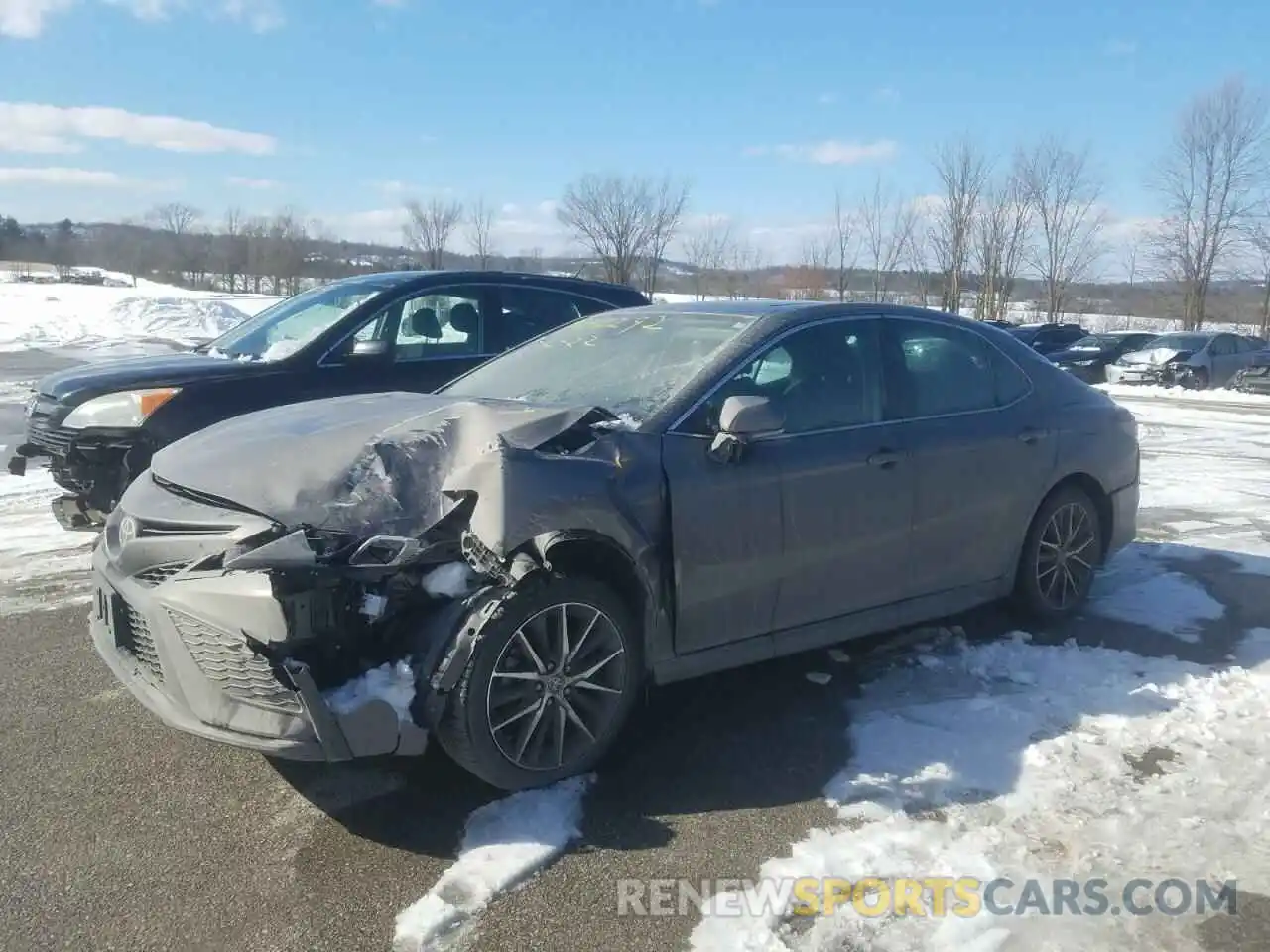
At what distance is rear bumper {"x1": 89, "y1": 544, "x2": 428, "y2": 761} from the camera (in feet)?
9.98

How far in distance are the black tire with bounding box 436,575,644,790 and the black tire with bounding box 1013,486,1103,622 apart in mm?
2488

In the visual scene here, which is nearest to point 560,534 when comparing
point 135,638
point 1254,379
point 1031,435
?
point 135,638

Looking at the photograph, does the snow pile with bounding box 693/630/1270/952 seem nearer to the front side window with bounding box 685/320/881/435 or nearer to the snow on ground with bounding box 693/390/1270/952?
the snow on ground with bounding box 693/390/1270/952

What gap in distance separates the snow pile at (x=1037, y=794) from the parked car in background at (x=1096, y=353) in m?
22.5

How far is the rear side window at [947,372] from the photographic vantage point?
15.5ft

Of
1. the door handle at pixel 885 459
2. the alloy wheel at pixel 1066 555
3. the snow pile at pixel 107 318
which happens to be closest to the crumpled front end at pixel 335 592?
the door handle at pixel 885 459

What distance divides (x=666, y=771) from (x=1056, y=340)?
2784cm

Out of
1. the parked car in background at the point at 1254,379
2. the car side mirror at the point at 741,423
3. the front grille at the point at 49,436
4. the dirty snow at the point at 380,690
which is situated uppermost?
the car side mirror at the point at 741,423

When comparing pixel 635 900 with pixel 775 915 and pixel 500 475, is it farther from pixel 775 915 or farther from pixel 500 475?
pixel 500 475

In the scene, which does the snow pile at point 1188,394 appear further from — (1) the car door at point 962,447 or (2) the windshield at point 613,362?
(2) the windshield at point 613,362

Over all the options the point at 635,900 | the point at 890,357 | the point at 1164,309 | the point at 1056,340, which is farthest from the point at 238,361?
the point at 1164,309

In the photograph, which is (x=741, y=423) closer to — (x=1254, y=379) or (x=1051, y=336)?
(x=1254, y=379)

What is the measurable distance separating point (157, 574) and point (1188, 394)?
77.1 feet

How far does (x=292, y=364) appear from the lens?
6.46 m
